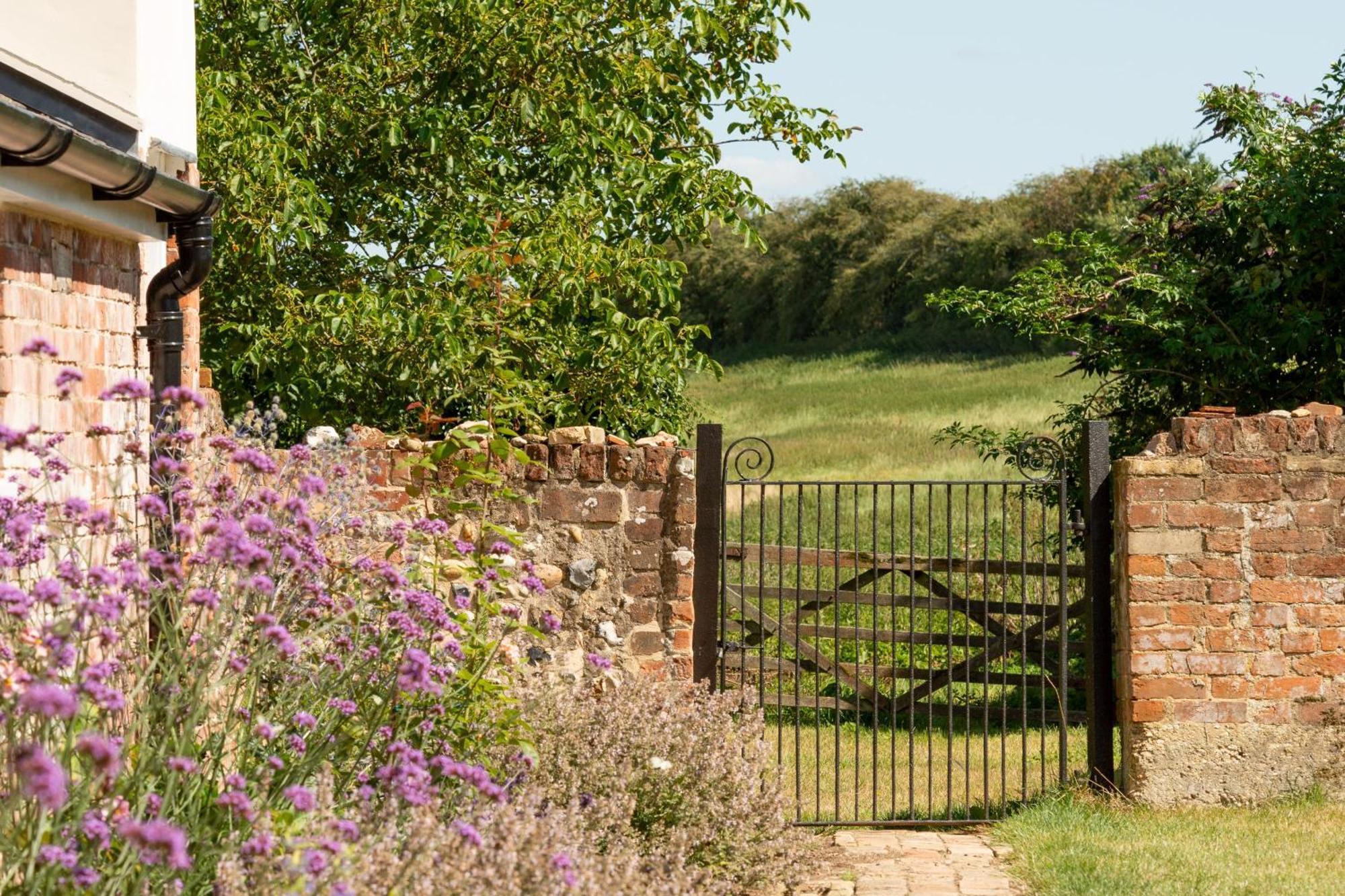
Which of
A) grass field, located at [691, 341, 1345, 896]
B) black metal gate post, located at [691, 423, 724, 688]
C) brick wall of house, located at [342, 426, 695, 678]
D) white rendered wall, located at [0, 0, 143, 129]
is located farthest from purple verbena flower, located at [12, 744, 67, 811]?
black metal gate post, located at [691, 423, 724, 688]

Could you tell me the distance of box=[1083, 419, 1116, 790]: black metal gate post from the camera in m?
6.82

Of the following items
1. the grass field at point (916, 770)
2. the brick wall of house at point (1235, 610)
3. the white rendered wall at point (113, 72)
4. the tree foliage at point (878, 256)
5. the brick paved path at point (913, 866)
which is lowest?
the grass field at point (916, 770)

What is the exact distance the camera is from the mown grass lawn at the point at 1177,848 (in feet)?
17.6

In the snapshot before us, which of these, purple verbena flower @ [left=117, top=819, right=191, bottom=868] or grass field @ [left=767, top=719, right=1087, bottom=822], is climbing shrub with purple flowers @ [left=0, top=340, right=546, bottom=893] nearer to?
purple verbena flower @ [left=117, top=819, right=191, bottom=868]

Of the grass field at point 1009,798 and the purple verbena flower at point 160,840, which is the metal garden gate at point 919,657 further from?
the purple verbena flower at point 160,840

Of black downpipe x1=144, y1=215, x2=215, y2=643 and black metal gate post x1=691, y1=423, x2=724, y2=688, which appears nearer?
black downpipe x1=144, y1=215, x2=215, y2=643

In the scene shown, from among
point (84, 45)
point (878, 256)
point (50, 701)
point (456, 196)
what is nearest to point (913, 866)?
point (50, 701)

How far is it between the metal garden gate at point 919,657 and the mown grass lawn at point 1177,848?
0.34 meters

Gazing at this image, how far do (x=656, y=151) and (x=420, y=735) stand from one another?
23.5 ft

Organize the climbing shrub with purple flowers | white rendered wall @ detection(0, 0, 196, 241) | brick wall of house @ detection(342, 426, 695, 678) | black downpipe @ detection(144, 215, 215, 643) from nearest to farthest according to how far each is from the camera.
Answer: the climbing shrub with purple flowers < white rendered wall @ detection(0, 0, 196, 241) < black downpipe @ detection(144, 215, 215, 643) < brick wall of house @ detection(342, 426, 695, 678)

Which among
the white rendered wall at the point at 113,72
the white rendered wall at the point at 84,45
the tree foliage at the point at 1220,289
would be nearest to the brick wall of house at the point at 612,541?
the white rendered wall at the point at 113,72

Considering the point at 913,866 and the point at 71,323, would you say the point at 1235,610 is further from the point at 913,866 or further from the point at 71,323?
the point at 71,323

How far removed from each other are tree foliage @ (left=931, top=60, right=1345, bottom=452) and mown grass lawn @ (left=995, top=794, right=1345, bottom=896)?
336cm

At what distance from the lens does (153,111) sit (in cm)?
601
